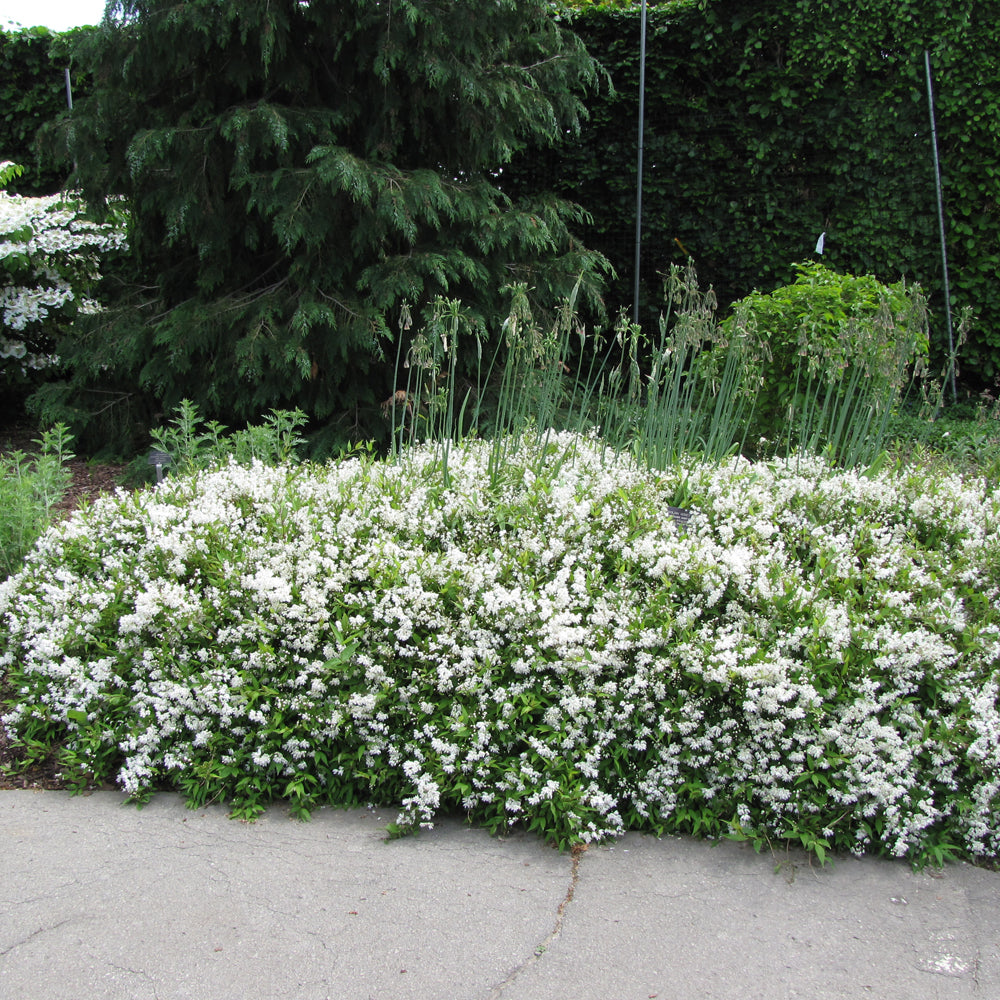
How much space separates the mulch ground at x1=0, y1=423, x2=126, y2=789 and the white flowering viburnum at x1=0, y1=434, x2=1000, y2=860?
8 cm

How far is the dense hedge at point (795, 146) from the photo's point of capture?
7160mm

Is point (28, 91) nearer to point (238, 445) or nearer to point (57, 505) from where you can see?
point (57, 505)

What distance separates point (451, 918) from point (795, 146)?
7476 millimetres

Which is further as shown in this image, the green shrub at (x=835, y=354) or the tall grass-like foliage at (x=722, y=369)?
the green shrub at (x=835, y=354)

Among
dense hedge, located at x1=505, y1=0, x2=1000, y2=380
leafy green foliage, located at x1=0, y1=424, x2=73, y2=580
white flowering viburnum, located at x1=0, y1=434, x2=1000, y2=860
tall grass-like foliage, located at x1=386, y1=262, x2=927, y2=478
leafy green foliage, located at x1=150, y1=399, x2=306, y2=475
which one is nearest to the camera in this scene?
white flowering viburnum, located at x1=0, y1=434, x2=1000, y2=860

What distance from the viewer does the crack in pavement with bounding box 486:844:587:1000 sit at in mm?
1769

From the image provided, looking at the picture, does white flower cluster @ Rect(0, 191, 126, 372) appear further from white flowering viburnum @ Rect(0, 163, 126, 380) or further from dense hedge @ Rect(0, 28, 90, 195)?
dense hedge @ Rect(0, 28, 90, 195)

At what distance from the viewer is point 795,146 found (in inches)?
300

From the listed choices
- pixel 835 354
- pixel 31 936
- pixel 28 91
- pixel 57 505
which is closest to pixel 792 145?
pixel 835 354

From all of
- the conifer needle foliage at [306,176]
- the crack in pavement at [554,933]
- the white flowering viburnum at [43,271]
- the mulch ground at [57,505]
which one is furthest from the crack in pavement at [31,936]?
the white flowering viburnum at [43,271]

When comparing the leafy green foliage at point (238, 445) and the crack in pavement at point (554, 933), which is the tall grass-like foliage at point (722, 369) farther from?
the crack in pavement at point (554, 933)

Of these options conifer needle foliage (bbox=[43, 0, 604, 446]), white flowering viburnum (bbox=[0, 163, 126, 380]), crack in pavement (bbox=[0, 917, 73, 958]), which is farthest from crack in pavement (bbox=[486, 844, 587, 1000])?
white flowering viburnum (bbox=[0, 163, 126, 380])

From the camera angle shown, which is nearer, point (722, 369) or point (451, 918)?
point (451, 918)

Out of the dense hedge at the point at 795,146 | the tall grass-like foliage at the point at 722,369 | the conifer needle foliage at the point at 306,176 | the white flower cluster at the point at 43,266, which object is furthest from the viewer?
the dense hedge at the point at 795,146
